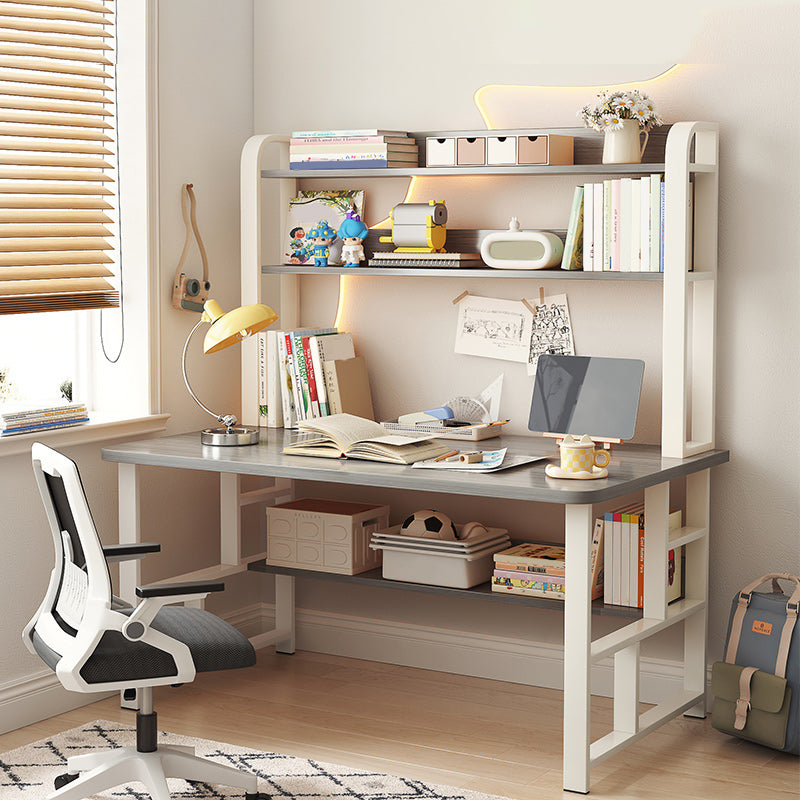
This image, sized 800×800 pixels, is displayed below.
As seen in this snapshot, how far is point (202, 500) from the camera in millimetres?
3961

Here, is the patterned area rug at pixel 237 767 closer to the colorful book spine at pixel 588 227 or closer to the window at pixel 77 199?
the window at pixel 77 199

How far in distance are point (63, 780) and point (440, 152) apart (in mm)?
1967

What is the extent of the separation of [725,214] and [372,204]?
1.13m

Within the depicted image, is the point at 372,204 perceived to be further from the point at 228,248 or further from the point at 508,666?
the point at 508,666

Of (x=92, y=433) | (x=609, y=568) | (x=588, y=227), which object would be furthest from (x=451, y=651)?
(x=588, y=227)

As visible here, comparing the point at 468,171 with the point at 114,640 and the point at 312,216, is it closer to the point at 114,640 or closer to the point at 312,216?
the point at 312,216

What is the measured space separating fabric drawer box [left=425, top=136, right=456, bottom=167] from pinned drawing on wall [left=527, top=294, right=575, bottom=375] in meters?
0.50

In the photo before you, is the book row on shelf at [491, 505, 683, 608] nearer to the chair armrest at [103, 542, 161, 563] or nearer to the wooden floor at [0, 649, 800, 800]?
the wooden floor at [0, 649, 800, 800]

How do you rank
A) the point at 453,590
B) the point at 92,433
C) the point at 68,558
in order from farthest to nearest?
the point at 92,433
the point at 453,590
the point at 68,558

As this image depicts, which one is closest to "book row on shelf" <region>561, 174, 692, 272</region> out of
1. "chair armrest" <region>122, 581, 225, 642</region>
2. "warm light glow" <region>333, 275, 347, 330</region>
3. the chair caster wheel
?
"warm light glow" <region>333, 275, 347, 330</region>

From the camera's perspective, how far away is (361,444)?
324 cm

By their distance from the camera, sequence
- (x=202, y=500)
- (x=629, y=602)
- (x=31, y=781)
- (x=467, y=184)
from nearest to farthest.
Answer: (x=31, y=781)
(x=629, y=602)
(x=467, y=184)
(x=202, y=500)

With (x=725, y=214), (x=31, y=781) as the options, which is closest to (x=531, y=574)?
(x=725, y=214)

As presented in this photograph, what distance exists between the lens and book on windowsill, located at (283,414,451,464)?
3182 millimetres
